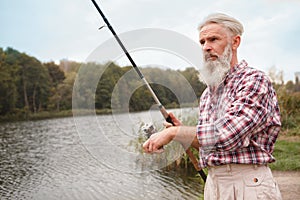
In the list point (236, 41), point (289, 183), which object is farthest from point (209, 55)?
point (289, 183)

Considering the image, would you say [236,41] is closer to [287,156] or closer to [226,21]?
[226,21]

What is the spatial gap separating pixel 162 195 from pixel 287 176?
2.91 metres

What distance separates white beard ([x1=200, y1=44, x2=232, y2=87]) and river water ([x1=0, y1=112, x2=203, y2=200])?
0.49 metres

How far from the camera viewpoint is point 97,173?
37.8 ft

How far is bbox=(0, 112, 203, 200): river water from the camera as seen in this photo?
2309mm

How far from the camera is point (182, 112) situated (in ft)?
8.14

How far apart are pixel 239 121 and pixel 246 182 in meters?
0.49

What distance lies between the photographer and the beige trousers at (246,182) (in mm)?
1766

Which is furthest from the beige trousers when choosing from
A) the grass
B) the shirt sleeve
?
the grass

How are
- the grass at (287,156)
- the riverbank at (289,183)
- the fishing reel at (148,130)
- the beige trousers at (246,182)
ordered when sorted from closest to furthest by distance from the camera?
the beige trousers at (246,182) → the fishing reel at (148,130) → the riverbank at (289,183) → the grass at (287,156)

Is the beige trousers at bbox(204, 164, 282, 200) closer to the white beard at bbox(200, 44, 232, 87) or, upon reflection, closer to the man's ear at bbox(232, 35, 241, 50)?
the white beard at bbox(200, 44, 232, 87)

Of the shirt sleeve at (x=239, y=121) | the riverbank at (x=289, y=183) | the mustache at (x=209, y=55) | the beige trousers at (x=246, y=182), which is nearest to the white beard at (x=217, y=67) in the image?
the mustache at (x=209, y=55)

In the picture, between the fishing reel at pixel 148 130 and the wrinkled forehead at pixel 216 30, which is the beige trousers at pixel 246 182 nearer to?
the fishing reel at pixel 148 130

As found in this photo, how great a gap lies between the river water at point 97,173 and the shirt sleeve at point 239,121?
570 mm
